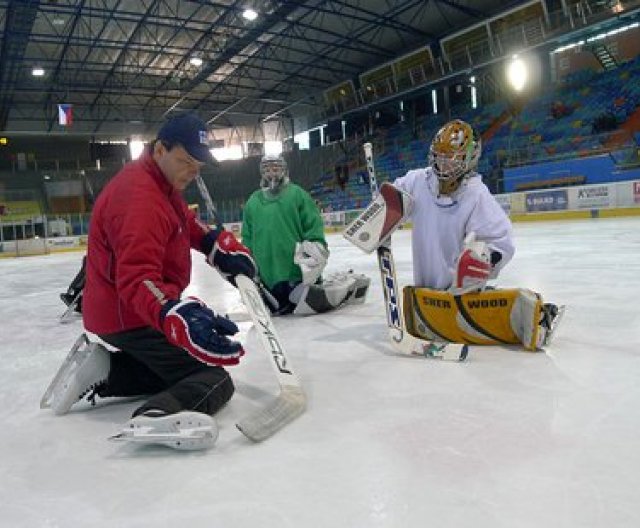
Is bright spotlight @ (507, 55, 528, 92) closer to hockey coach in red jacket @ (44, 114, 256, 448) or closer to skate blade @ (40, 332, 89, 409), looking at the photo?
hockey coach in red jacket @ (44, 114, 256, 448)

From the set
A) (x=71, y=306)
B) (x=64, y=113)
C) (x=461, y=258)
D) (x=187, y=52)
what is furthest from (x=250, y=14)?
(x=461, y=258)

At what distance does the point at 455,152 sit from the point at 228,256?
3.71 feet

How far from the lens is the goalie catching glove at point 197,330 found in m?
1.51

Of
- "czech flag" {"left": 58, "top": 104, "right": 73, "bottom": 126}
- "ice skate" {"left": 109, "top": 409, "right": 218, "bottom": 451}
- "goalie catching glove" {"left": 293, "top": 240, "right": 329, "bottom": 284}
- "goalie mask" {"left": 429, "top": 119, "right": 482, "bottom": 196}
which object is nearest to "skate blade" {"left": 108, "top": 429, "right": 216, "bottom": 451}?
"ice skate" {"left": 109, "top": 409, "right": 218, "bottom": 451}

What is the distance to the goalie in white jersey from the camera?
236cm

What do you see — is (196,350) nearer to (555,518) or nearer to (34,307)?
(555,518)

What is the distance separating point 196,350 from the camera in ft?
4.99

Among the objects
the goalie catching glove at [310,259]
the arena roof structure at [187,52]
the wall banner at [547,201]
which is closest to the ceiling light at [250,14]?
the arena roof structure at [187,52]

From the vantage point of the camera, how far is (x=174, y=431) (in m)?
1.61

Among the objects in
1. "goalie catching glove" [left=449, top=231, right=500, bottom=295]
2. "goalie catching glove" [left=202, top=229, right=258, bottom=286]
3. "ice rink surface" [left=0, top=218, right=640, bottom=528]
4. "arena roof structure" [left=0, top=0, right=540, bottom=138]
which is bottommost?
"ice rink surface" [left=0, top=218, right=640, bottom=528]

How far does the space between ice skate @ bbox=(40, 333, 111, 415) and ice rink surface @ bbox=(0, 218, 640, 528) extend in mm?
65

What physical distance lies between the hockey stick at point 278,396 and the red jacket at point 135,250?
0.87ft

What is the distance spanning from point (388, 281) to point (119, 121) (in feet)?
86.1

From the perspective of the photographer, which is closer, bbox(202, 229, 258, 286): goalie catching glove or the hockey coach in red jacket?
the hockey coach in red jacket
